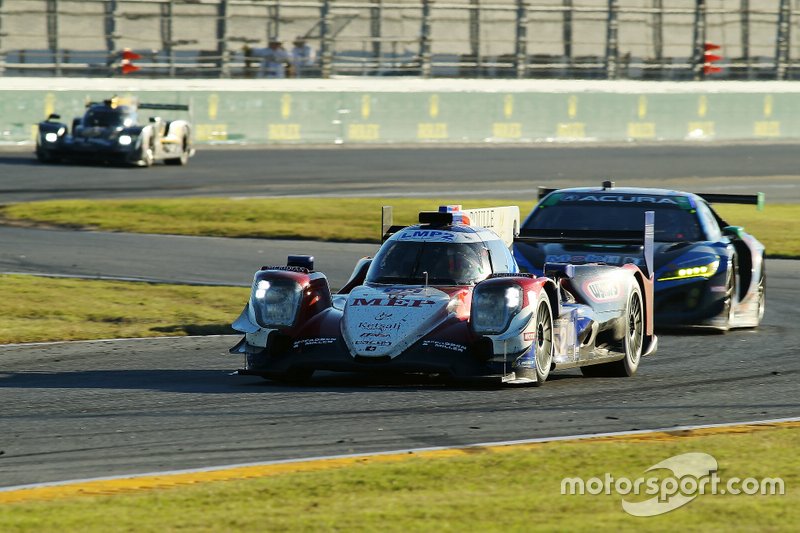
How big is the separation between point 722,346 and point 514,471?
5.94 meters

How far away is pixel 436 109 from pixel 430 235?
27.6 metres

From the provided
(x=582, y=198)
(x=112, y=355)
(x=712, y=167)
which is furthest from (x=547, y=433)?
(x=712, y=167)

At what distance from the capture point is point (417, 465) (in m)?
7.12

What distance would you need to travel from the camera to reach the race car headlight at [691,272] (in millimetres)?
13422

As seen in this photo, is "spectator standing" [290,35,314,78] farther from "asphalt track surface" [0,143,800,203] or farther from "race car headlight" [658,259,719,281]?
"race car headlight" [658,259,719,281]

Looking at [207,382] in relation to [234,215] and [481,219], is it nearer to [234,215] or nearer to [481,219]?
[481,219]

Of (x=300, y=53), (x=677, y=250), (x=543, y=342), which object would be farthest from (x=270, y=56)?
(x=543, y=342)

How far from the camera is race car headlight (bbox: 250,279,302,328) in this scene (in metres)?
10.2

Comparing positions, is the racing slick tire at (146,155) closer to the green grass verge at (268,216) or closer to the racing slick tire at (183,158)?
the racing slick tire at (183,158)

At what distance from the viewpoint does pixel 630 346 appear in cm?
1109

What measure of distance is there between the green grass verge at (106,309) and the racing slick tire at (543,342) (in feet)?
13.7

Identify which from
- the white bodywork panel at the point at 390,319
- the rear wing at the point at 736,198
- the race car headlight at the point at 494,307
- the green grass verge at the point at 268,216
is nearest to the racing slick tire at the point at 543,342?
the race car headlight at the point at 494,307

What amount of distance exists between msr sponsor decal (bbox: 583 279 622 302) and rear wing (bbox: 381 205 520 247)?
1.04 meters

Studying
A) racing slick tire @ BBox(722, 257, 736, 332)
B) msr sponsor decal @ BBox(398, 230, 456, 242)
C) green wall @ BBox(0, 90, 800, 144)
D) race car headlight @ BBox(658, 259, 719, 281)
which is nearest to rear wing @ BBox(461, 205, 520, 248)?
msr sponsor decal @ BBox(398, 230, 456, 242)
